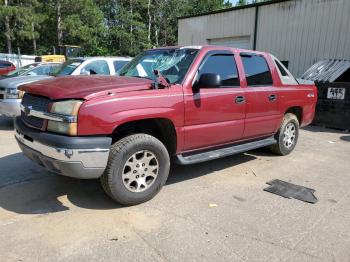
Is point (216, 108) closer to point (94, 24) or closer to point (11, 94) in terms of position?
point (11, 94)

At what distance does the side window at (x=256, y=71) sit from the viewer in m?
5.45

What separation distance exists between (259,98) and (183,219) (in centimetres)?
249

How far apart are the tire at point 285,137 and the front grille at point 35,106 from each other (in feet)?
13.3

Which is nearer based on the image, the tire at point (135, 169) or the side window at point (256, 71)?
the tire at point (135, 169)

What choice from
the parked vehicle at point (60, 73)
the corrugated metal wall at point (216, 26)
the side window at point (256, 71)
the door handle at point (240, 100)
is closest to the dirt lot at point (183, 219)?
the door handle at point (240, 100)

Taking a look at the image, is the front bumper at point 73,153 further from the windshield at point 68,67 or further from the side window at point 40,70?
the side window at point 40,70

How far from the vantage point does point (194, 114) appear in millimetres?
4512

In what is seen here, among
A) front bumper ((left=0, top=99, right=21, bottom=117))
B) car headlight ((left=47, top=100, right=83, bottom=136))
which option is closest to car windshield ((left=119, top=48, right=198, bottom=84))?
car headlight ((left=47, top=100, right=83, bottom=136))

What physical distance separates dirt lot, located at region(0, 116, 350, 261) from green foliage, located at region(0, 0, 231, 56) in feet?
103

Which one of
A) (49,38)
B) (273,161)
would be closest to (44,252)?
(273,161)

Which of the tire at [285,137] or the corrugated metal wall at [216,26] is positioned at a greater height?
the corrugated metal wall at [216,26]

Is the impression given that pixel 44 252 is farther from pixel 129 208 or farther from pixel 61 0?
pixel 61 0

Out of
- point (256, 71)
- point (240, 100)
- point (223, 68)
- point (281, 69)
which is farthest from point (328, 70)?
point (223, 68)

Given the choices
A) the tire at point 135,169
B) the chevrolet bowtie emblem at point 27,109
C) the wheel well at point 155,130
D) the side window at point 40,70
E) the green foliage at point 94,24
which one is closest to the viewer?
the tire at point 135,169
